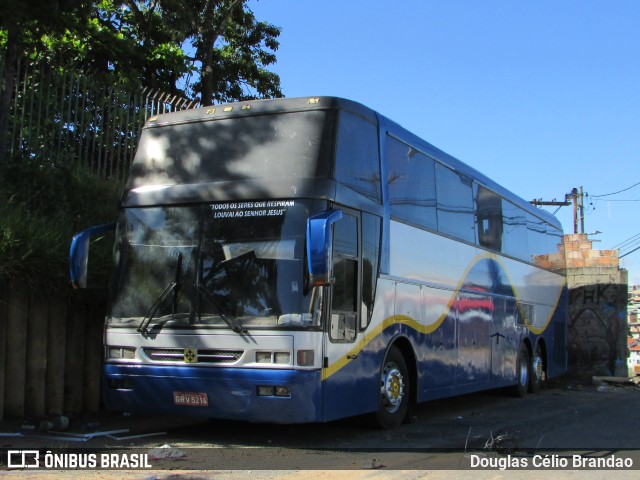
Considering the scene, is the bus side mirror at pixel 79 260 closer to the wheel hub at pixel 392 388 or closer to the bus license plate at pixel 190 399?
the bus license plate at pixel 190 399

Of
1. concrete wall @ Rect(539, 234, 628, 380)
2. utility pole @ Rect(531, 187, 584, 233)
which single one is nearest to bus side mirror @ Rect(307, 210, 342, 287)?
concrete wall @ Rect(539, 234, 628, 380)

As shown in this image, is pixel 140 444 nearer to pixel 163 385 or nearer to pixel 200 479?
pixel 163 385

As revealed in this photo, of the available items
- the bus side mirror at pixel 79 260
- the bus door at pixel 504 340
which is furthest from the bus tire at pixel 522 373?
the bus side mirror at pixel 79 260

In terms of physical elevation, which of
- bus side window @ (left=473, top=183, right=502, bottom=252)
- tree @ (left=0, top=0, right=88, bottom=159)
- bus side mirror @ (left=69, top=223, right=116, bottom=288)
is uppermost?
tree @ (left=0, top=0, right=88, bottom=159)

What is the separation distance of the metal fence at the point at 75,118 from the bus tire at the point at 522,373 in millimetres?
8660

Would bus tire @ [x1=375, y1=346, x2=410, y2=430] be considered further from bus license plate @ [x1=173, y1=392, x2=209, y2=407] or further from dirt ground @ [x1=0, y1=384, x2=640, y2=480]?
bus license plate @ [x1=173, y1=392, x2=209, y2=407]

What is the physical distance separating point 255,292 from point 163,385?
1.47 metres

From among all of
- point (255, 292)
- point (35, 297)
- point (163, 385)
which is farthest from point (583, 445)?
point (35, 297)

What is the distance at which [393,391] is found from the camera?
9023 millimetres

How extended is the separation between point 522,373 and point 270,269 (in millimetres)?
9093

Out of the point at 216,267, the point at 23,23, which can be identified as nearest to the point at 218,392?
the point at 216,267

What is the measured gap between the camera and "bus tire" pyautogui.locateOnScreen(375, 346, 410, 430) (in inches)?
347

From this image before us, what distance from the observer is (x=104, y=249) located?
31.8 ft

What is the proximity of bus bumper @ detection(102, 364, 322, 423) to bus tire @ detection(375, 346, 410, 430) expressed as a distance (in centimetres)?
166
